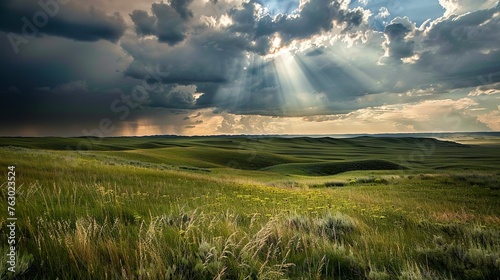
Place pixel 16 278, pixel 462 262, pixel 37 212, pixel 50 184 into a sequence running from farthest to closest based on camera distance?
pixel 50 184, pixel 37 212, pixel 462 262, pixel 16 278

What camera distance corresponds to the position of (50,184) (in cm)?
871

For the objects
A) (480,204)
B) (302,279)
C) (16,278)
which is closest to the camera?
(16,278)

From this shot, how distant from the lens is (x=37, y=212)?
17.5 ft

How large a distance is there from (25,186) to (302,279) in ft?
25.9

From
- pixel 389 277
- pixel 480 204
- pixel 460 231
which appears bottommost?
pixel 480 204

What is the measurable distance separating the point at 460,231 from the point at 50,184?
10.9 m

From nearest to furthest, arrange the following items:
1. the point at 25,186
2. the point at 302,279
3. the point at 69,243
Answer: the point at 302,279, the point at 69,243, the point at 25,186

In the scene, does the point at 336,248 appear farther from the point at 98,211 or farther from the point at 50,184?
the point at 50,184

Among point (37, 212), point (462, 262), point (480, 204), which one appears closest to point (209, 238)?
point (37, 212)

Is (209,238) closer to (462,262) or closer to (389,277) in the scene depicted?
(389,277)

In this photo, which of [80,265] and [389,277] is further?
[389,277]

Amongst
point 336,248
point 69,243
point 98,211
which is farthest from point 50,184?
point 336,248

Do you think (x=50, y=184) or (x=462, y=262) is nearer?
(x=462, y=262)

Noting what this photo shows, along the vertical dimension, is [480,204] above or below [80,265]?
below
